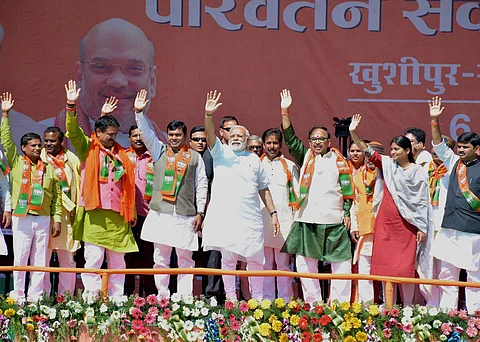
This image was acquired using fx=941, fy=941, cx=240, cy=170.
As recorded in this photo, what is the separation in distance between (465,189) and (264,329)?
1.81 metres

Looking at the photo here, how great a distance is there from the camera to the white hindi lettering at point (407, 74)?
898 centimetres

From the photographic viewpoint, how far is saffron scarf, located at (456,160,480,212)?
668 centimetres

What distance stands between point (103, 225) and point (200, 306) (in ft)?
3.75

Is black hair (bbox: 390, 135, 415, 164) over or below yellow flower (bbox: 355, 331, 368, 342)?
over

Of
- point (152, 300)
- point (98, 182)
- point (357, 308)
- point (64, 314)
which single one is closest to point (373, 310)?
point (357, 308)

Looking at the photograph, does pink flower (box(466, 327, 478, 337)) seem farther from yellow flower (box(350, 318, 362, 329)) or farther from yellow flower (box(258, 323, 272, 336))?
yellow flower (box(258, 323, 272, 336))

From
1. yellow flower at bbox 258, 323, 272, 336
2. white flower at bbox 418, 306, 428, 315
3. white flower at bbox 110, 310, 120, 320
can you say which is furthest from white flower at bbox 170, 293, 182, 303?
white flower at bbox 418, 306, 428, 315

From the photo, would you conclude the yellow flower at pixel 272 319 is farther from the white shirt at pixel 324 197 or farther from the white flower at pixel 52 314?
the white flower at pixel 52 314

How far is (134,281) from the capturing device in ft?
25.6

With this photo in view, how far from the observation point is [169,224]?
692 cm

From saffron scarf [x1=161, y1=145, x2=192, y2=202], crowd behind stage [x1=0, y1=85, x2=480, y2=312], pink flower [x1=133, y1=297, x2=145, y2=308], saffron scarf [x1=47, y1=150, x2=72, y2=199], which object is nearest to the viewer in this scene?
pink flower [x1=133, y1=297, x2=145, y2=308]

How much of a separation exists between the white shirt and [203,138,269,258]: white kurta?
381 mm

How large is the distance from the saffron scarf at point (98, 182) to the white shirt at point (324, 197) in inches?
50.1

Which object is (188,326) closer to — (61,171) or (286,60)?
(61,171)
